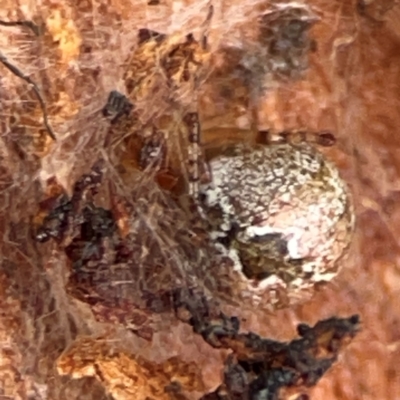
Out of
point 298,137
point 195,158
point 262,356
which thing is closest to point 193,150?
point 195,158

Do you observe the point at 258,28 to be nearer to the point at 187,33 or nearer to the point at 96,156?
the point at 187,33

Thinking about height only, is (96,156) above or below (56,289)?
above

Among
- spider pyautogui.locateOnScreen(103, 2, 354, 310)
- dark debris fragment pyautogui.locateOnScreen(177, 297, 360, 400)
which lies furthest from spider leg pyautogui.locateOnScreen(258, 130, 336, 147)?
dark debris fragment pyautogui.locateOnScreen(177, 297, 360, 400)

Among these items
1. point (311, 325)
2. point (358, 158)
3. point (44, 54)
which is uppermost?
point (44, 54)

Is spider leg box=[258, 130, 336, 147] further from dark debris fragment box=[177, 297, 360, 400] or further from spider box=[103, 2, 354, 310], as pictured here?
dark debris fragment box=[177, 297, 360, 400]

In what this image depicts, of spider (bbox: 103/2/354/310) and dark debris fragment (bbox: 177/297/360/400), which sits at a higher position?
spider (bbox: 103/2/354/310)

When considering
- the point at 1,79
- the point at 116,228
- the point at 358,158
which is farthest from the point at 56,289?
the point at 358,158

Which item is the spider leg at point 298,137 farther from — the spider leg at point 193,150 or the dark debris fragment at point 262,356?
the dark debris fragment at point 262,356

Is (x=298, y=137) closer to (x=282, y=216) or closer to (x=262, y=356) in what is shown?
(x=282, y=216)
